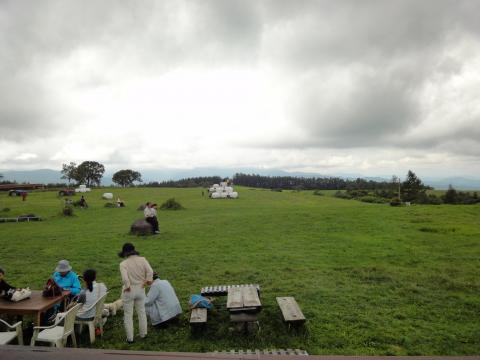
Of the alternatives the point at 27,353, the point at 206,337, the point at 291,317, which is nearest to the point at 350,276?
the point at 291,317

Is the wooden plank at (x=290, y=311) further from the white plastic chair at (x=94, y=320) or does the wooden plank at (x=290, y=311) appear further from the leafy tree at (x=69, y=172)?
the leafy tree at (x=69, y=172)

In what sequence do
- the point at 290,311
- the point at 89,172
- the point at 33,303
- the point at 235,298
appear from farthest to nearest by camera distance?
the point at 89,172 < the point at 235,298 < the point at 290,311 < the point at 33,303

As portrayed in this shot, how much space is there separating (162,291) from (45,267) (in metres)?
8.97

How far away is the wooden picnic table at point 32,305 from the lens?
764 centimetres

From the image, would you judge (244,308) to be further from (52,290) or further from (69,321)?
(52,290)

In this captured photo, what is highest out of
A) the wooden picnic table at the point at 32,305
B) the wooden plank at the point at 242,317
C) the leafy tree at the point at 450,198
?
the leafy tree at the point at 450,198

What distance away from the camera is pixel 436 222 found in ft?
81.9

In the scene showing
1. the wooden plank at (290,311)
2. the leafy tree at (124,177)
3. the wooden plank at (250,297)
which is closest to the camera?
the wooden plank at (290,311)

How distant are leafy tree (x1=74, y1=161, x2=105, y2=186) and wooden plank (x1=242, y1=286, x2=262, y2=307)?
106 metres

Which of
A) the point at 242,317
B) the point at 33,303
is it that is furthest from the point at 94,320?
the point at 242,317

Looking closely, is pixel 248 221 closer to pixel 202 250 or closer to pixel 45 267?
pixel 202 250

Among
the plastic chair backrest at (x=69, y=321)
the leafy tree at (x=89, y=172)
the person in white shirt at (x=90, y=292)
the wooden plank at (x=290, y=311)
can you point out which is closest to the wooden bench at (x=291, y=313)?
the wooden plank at (x=290, y=311)

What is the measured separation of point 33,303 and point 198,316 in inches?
154

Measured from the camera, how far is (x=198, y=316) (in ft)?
27.3
